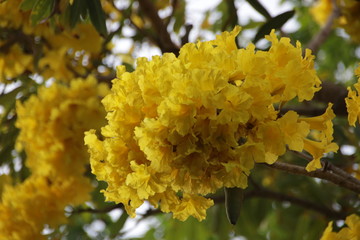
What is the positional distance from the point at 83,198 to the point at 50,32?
0.66m

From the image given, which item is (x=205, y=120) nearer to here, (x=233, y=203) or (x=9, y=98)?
(x=233, y=203)

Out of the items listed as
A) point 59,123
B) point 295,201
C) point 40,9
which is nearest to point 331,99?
point 295,201

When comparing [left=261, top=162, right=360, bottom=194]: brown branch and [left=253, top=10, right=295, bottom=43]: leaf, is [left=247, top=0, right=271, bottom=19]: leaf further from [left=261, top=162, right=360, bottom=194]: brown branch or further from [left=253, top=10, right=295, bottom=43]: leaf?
[left=261, top=162, right=360, bottom=194]: brown branch

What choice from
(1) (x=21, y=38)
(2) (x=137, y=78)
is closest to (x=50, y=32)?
(1) (x=21, y=38)

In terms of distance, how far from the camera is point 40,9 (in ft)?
5.51

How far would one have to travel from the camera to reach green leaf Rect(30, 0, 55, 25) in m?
1.67

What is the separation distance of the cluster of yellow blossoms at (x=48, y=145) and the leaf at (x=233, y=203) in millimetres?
882

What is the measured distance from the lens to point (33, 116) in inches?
78.4

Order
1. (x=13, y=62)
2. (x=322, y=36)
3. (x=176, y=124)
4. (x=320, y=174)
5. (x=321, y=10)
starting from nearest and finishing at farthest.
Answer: (x=176, y=124) < (x=320, y=174) < (x=13, y=62) < (x=322, y=36) < (x=321, y=10)

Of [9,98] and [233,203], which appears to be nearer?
[233,203]

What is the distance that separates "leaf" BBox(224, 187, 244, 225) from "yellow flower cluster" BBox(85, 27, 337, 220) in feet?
0.38

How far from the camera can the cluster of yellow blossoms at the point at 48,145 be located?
1973 millimetres

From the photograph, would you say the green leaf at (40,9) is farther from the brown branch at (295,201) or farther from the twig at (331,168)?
the brown branch at (295,201)

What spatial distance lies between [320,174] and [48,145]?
1.10m
